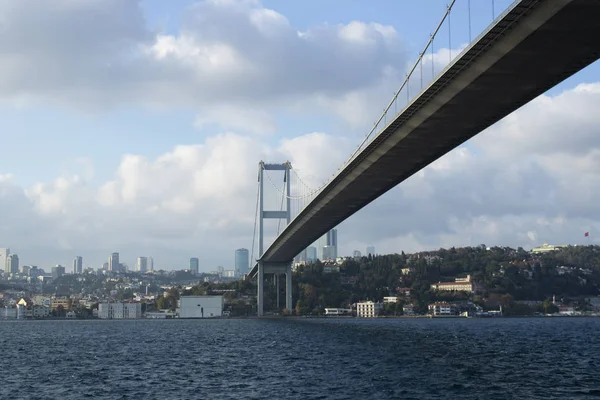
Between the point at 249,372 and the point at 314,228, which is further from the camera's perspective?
the point at 314,228

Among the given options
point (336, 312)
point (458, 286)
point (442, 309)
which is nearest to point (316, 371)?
point (336, 312)

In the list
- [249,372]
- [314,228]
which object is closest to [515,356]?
[249,372]

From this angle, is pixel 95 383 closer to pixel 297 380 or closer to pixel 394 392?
pixel 297 380

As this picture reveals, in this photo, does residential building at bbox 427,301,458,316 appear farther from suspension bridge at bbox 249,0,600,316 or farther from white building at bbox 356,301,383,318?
suspension bridge at bbox 249,0,600,316

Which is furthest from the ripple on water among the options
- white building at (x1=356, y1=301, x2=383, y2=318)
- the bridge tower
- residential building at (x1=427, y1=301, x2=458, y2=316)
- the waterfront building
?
the waterfront building

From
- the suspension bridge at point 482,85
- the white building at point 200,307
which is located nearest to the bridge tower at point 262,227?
the white building at point 200,307
